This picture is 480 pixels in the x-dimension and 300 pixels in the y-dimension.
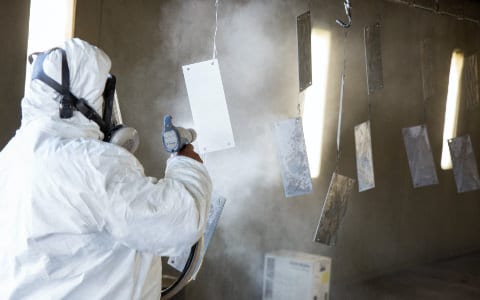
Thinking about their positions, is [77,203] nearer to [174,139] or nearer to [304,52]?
[174,139]

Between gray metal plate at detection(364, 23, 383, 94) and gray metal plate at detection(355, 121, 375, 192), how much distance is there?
0.31 meters

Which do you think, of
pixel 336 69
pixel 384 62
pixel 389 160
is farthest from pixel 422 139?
pixel 336 69

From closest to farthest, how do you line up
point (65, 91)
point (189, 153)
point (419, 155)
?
point (65, 91), point (189, 153), point (419, 155)

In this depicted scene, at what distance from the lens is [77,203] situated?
1.17 m

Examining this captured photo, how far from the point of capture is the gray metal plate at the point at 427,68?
4.70m

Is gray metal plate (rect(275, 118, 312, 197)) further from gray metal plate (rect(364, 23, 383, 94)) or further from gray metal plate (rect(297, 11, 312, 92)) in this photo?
gray metal plate (rect(364, 23, 383, 94))

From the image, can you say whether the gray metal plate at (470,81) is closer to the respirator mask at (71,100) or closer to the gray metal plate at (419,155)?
the gray metal plate at (419,155)

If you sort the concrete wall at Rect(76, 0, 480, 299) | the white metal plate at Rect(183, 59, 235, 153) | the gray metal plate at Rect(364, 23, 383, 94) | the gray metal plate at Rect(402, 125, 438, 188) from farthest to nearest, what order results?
the gray metal plate at Rect(402, 125, 438, 188), the gray metal plate at Rect(364, 23, 383, 94), the concrete wall at Rect(76, 0, 480, 299), the white metal plate at Rect(183, 59, 235, 153)

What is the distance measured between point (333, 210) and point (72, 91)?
2.46 metres

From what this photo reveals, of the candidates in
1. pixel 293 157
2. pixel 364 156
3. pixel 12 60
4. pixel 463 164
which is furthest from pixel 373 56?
pixel 12 60

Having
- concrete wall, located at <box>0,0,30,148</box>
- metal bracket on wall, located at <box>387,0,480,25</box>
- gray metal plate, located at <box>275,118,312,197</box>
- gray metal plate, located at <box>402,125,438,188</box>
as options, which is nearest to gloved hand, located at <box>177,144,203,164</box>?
concrete wall, located at <box>0,0,30,148</box>

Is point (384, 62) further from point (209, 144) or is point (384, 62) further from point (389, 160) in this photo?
point (209, 144)

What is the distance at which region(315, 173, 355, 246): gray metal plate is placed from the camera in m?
3.37

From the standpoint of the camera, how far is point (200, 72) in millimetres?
2572
